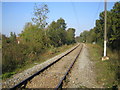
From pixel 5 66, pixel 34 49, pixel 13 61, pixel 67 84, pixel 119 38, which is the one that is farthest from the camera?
pixel 119 38

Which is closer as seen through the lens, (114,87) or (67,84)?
(114,87)

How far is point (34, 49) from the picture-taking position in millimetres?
16281

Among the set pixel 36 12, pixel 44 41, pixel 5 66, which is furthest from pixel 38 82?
pixel 36 12

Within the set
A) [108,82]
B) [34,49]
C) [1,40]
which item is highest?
[1,40]

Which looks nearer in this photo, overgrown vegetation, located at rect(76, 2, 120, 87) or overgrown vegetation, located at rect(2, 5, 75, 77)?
overgrown vegetation, located at rect(76, 2, 120, 87)

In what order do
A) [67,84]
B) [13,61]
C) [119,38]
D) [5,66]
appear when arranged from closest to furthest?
[67,84], [5,66], [13,61], [119,38]

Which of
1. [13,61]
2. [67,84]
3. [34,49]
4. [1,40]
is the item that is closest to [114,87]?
[67,84]

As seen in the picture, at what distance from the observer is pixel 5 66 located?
895 centimetres

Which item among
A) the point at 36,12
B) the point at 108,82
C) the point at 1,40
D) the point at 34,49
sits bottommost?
the point at 108,82

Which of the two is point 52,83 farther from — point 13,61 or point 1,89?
point 13,61

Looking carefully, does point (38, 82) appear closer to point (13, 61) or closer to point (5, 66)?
point (5, 66)

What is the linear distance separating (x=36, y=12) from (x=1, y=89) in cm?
1947

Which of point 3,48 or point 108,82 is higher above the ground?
point 3,48

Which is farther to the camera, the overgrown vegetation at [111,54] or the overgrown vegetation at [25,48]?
the overgrown vegetation at [25,48]
